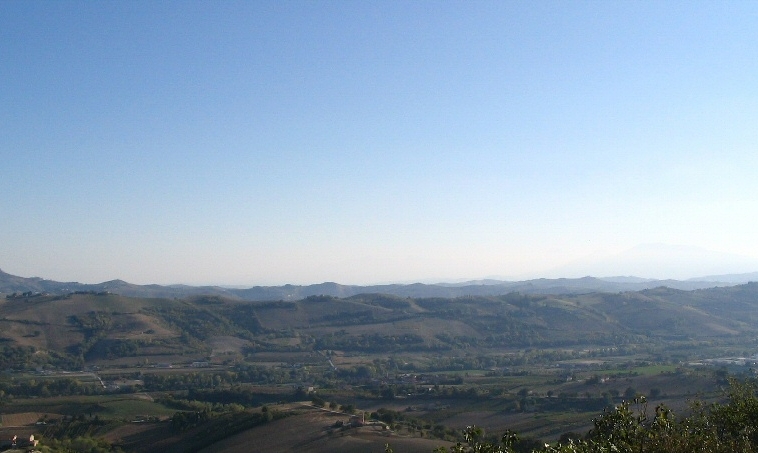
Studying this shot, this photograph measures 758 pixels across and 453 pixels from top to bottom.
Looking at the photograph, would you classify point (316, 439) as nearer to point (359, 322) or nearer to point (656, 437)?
point (656, 437)

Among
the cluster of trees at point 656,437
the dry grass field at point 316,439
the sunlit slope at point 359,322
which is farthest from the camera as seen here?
the sunlit slope at point 359,322

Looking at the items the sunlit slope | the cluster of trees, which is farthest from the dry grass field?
the sunlit slope

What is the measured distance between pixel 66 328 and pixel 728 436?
145 metres

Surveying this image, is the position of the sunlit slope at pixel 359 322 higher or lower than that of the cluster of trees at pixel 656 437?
lower

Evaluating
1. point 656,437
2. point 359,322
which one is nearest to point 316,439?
point 656,437

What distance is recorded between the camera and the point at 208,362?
415 feet

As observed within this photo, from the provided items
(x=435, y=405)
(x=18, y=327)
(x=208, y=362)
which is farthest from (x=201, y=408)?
(x=18, y=327)

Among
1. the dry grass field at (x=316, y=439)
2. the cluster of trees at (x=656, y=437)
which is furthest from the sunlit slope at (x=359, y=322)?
the cluster of trees at (x=656, y=437)

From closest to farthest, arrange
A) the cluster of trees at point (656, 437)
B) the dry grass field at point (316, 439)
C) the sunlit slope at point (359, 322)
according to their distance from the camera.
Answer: the cluster of trees at point (656, 437), the dry grass field at point (316, 439), the sunlit slope at point (359, 322)

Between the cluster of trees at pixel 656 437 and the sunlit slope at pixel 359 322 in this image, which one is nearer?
the cluster of trees at pixel 656 437

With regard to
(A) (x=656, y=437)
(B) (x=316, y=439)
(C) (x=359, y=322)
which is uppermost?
(A) (x=656, y=437)

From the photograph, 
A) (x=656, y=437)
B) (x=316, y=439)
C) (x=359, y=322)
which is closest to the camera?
(x=656, y=437)

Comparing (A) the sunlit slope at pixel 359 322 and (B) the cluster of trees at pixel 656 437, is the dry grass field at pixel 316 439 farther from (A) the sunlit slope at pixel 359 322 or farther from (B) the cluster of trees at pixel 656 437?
(A) the sunlit slope at pixel 359 322

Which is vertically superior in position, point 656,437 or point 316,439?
point 656,437
